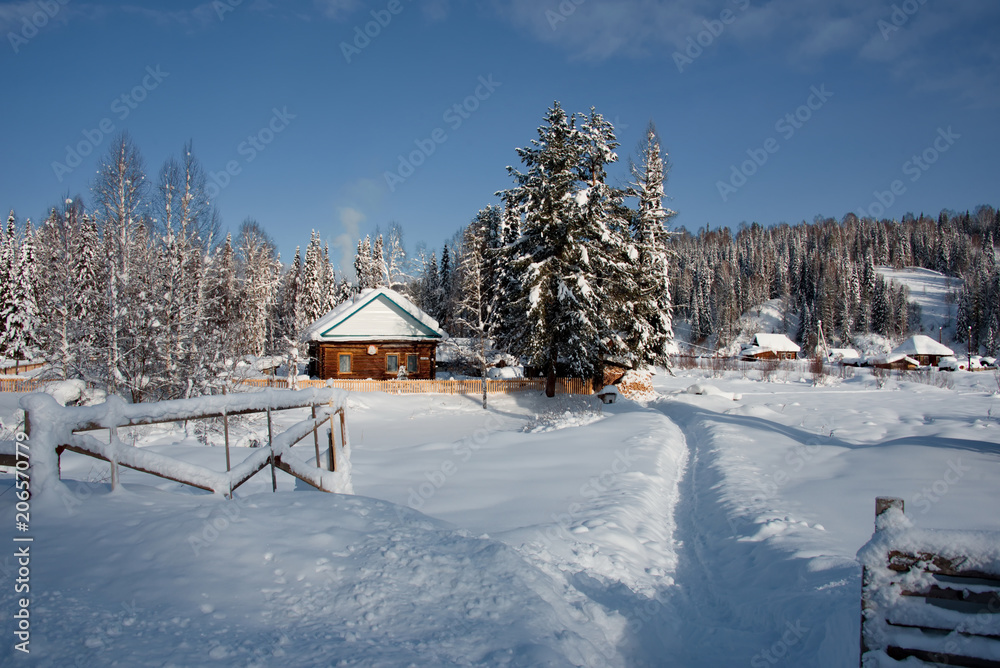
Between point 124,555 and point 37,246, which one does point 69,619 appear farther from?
point 37,246

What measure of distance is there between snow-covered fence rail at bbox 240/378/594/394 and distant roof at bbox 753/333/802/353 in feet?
199

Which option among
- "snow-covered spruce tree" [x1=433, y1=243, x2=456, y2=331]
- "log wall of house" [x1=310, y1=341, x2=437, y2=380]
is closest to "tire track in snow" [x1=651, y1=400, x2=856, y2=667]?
"log wall of house" [x1=310, y1=341, x2=437, y2=380]

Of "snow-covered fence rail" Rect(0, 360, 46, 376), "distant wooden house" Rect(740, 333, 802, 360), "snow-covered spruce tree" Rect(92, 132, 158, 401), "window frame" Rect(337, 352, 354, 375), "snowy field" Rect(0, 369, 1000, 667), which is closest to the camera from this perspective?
"snowy field" Rect(0, 369, 1000, 667)

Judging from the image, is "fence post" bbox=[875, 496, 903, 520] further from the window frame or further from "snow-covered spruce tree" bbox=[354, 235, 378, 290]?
"snow-covered spruce tree" bbox=[354, 235, 378, 290]

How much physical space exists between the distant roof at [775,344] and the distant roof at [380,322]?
208 ft

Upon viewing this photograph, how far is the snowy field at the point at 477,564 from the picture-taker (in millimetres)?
3322

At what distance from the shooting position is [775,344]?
78812 mm

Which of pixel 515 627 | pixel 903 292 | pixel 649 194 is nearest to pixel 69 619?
pixel 515 627

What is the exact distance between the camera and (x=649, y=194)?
97.8ft

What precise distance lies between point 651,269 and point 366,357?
1781 centimetres

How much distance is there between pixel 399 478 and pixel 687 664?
623 centimetres

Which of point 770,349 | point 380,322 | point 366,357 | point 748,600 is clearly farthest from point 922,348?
point 748,600

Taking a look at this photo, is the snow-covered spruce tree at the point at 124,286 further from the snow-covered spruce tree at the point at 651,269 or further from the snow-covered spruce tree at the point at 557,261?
the snow-covered spruce tree at the point at 651,269

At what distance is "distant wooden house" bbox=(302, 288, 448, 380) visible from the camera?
3212cm
